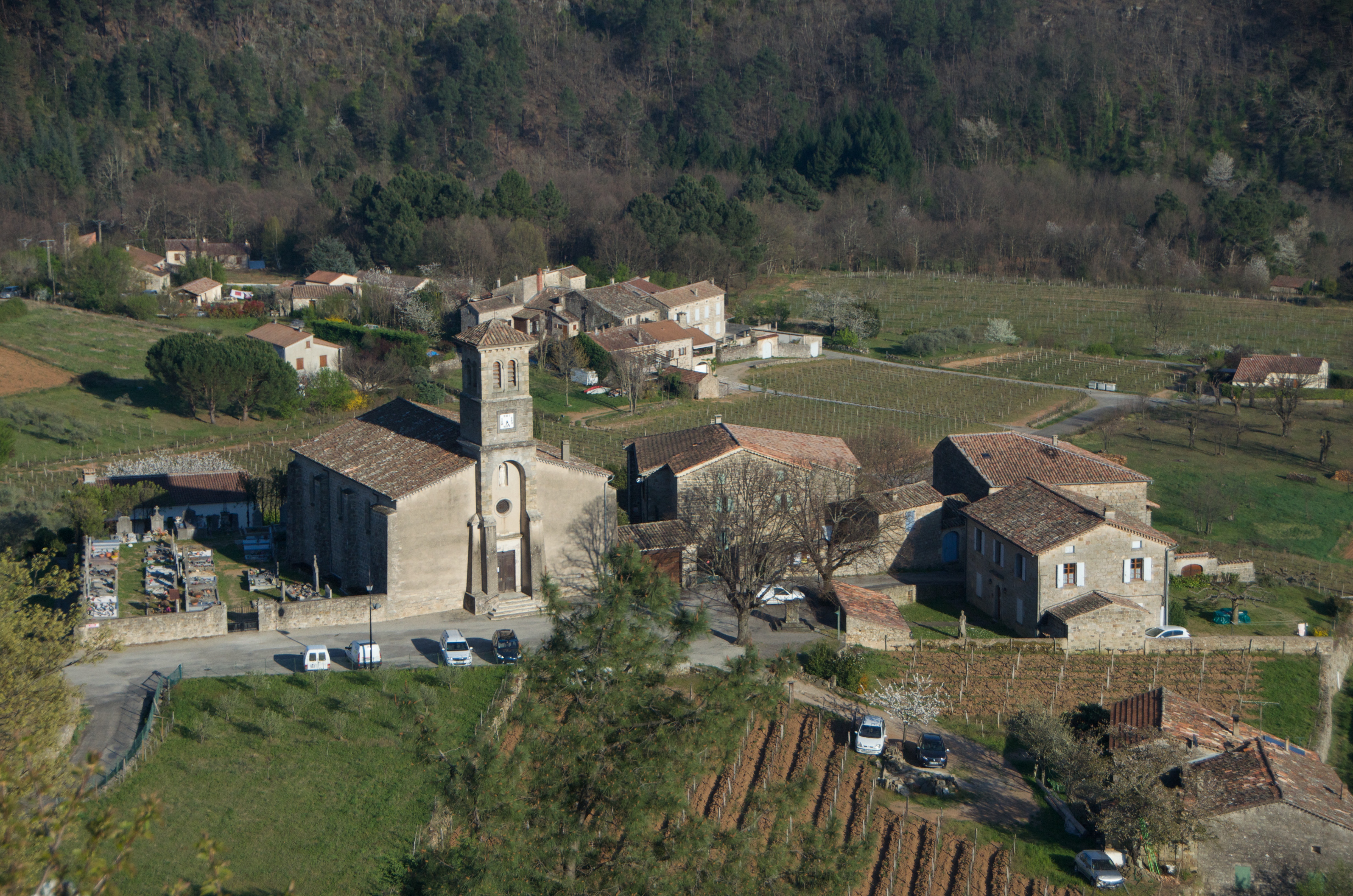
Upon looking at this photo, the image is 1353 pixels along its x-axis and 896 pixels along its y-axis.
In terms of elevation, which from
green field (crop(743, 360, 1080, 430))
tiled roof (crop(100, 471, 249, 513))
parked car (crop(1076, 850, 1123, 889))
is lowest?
green field (crop(743, 360, 1080, 430))

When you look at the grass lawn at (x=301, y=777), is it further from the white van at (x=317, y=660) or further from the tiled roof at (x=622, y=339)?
the tiled roof at (x=622, y=339)

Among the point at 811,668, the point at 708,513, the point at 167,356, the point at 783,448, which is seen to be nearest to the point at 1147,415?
the point at 783,448

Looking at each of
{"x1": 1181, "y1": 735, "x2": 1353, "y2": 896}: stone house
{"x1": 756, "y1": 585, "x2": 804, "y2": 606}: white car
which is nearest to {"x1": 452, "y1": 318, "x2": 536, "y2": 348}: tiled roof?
{"x1": 756, "y1": 585, "x2": 804, "y2": 606}: white car

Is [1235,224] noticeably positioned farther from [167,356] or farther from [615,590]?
[615,590]

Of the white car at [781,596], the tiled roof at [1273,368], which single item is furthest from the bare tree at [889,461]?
the tiled roof at [1273,368]

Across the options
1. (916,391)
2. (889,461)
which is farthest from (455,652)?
(916,391)

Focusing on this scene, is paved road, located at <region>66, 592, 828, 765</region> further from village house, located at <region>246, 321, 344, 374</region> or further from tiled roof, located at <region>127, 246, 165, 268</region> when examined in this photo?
tiled roof, located at <region>127, 246, 165, 268</region>
